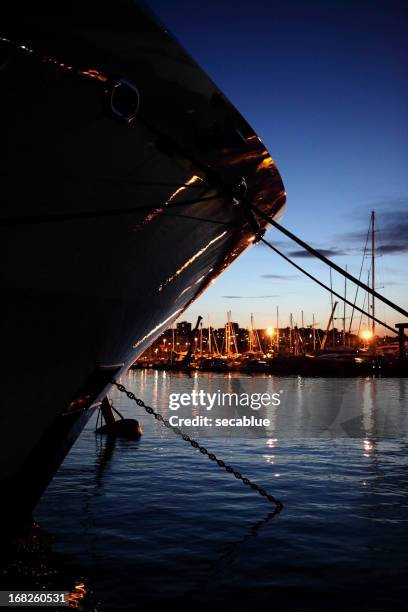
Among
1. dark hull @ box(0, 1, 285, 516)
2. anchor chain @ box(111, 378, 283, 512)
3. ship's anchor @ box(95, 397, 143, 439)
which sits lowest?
ship's anchor @ box(95, 397, 143, 439)

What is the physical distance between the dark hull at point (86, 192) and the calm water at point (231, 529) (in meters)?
1.49

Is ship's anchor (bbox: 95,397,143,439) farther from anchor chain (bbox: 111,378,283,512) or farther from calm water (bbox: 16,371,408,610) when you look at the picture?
anchor chain (bbox: 111,378,283,512)

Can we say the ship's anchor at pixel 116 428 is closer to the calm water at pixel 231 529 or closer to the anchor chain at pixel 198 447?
the calm water at pixel 231 529

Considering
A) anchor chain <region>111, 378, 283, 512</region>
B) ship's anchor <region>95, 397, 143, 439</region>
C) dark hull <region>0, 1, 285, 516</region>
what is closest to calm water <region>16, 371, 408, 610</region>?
anchor chain <region>111, 378, 283, 512</region>

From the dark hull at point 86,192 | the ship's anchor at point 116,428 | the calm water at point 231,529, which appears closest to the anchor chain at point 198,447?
the calm water at point 231,529

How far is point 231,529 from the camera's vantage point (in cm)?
666

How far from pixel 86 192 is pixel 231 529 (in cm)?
503

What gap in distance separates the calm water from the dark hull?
149 centimetres

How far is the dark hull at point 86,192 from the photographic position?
304cm

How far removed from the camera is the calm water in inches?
187

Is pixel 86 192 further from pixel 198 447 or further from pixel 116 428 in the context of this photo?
pixel 116 428

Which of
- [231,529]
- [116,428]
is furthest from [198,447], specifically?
[116,428]

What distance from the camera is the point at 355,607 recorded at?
4441mm

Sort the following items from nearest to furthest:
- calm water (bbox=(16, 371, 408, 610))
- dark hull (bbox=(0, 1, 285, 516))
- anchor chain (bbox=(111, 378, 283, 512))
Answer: dark hull (bbox=(0, 1, 285, 516)) < calm water (bbox=(16, 371, 408, 610)) < anchor chain (bbox=(111, 378, 283, 512))
